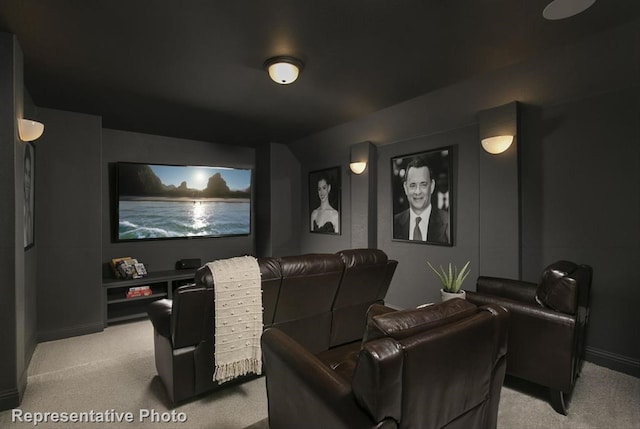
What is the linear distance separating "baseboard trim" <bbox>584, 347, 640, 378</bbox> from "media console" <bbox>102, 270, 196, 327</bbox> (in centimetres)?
442

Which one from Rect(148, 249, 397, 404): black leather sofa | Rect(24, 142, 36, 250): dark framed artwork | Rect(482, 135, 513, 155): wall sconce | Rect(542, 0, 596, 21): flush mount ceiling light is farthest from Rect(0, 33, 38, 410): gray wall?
Rect(482, 135, 513, 155): wall sconce

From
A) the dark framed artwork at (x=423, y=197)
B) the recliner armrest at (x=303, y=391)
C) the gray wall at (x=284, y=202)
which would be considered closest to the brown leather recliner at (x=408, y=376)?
the recliner armrest at (x=303, y=391)

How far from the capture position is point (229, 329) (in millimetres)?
2074

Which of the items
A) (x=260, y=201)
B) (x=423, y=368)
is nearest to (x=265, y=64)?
(x=423, y=368)

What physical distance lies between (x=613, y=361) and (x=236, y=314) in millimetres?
3017

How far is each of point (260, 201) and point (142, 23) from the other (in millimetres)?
3948

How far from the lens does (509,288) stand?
8.92 feet

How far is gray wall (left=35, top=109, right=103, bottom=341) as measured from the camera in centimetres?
348

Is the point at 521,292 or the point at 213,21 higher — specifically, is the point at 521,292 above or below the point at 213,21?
below

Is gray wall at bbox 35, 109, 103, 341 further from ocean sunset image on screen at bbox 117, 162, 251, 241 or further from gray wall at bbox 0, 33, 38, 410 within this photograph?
gray wall at bbox 0, 33, 38, 410

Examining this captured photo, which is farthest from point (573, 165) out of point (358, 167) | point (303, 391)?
point (303, 391)

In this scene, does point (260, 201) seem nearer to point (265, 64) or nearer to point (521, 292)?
point (265, 64)

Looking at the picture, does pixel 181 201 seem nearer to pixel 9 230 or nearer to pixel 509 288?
pixel 9 230

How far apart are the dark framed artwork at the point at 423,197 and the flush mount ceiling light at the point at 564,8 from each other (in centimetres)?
169
